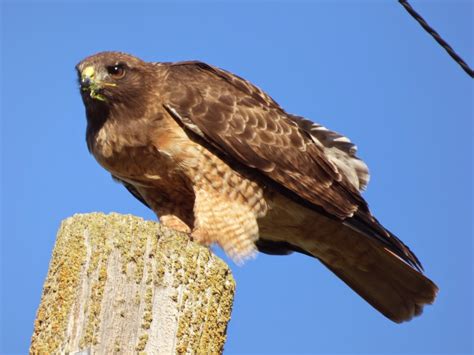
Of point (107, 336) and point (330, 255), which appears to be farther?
point (330, 255)

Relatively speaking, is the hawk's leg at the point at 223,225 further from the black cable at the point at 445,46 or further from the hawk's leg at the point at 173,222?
the black cable at the point at 445,46

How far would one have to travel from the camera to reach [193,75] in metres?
6.91

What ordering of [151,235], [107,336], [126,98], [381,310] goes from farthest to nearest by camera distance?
[381,310] → [126,98] → [151,235] → [107,336]

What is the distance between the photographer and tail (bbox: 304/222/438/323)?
22.8 feet

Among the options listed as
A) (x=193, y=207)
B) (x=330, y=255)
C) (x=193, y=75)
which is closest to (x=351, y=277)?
(x=330, y=255)

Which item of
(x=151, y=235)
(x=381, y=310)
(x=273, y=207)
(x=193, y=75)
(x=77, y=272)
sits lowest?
(x=77, y=272)

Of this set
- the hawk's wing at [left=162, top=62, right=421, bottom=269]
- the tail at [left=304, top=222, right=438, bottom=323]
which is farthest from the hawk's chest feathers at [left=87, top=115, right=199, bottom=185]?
the tail at [left=304, top=222, right=438, bottom=323]

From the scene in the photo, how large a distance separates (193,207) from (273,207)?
0.66 meters

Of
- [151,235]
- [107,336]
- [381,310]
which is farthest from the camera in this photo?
[381,310]

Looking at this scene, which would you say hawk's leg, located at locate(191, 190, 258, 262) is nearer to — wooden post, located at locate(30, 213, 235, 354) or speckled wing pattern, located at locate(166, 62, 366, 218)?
speckled wing pattern, located at locate(166, 62, 366, 218)

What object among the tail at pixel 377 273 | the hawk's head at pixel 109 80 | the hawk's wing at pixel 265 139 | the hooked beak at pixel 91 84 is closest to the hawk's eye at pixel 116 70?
the hawk's head at pixel 109 80

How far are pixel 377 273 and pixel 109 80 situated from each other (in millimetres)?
2829

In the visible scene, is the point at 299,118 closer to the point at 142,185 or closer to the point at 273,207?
the point at 273,207

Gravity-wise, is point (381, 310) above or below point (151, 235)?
above
